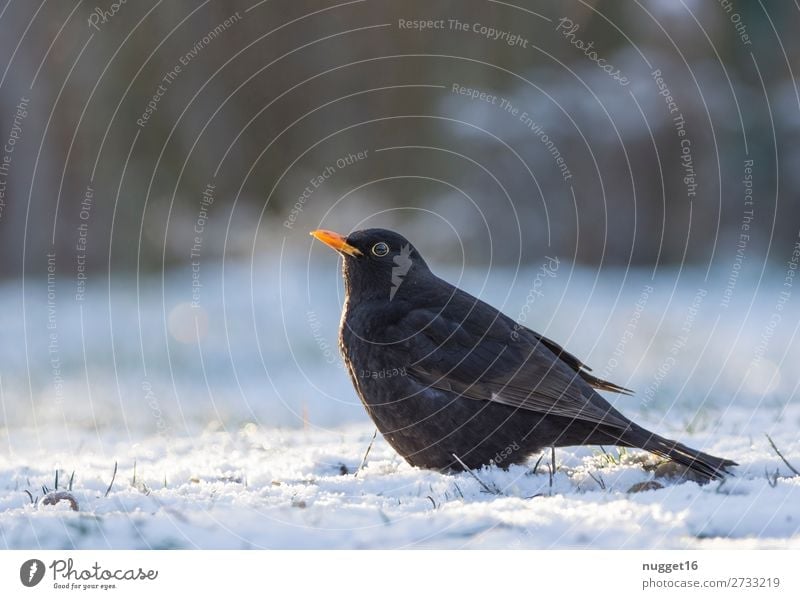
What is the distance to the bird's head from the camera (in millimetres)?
4574

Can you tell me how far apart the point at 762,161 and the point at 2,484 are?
7.93m

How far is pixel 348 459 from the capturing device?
15.0ft

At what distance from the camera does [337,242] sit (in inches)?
178

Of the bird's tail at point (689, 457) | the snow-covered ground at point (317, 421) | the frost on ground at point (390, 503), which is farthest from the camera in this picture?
the bird's tail at point (689, 457)

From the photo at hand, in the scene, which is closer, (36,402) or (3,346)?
(36,402)

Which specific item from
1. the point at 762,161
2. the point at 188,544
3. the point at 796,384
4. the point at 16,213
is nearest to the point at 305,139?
the point at 16,213

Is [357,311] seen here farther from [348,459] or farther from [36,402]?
[36,402]

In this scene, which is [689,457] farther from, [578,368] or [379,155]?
[379,155]

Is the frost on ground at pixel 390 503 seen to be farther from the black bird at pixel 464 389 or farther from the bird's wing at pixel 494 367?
the bird's wing at pixel 494 367

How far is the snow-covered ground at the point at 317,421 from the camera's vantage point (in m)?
3.21
